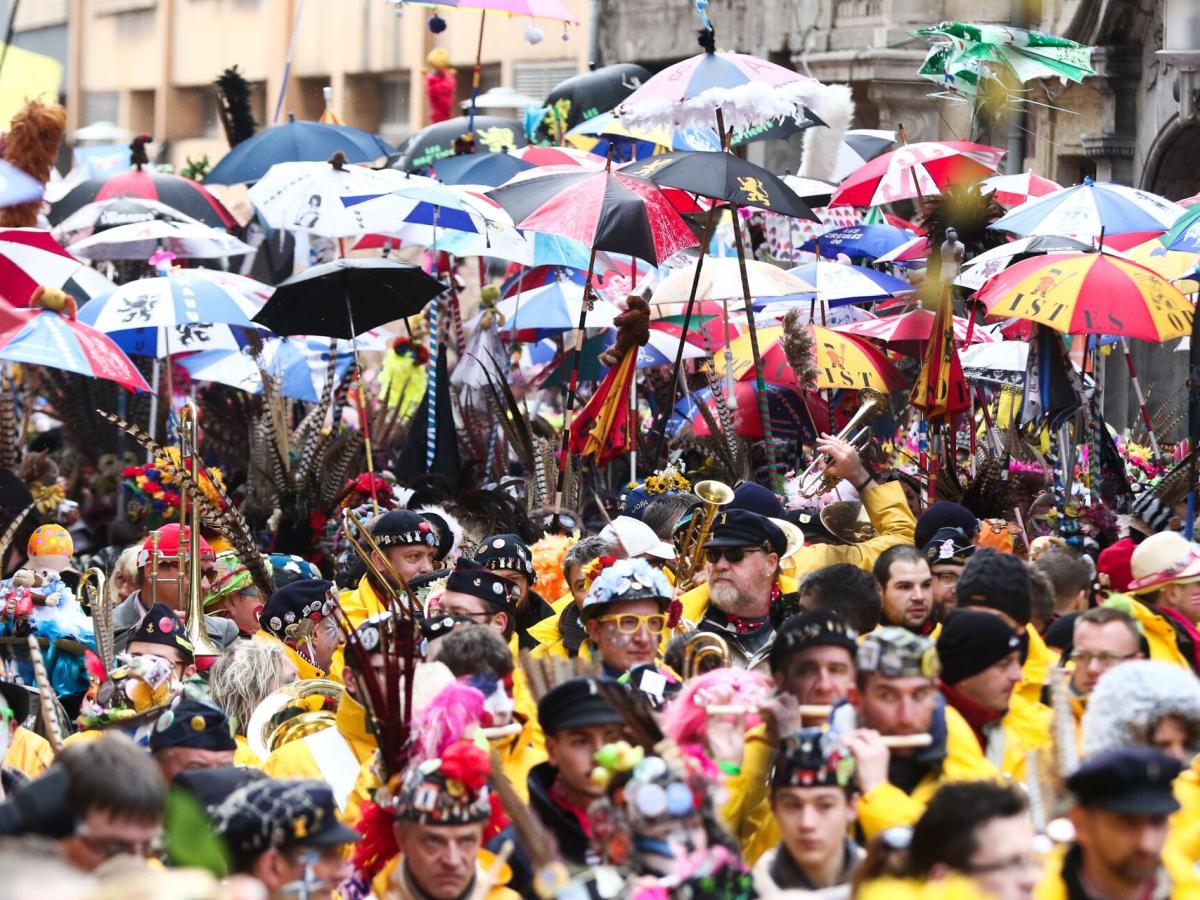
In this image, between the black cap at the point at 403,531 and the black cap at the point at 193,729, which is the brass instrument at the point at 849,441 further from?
the black cap at the point at 193,729

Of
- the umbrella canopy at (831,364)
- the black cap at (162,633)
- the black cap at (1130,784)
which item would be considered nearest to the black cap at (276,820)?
the black cap at (1130,784)

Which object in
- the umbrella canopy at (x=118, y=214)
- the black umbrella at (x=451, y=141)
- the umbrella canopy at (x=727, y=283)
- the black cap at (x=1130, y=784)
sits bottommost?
the black cap at (x=1130, y=784)

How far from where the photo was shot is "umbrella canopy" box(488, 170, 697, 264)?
996cm

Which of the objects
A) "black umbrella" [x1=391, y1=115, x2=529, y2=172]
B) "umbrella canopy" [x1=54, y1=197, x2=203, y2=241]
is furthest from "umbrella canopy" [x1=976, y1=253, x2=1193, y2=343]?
"black umbrella" [x1=391, y1=115, x2=529, y2=172]

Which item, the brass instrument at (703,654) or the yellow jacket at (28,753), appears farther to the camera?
the brass instrument at (703,654)

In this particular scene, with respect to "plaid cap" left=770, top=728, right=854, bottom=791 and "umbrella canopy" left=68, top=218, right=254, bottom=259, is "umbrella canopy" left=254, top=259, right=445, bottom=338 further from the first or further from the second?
"plaid cap" left=770, top=728, right=854, bottom=791

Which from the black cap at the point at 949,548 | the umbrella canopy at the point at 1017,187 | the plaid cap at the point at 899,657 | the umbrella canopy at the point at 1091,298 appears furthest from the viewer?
the umbrella canopy at the point at 1017,187

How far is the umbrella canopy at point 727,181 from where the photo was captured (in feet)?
32.6

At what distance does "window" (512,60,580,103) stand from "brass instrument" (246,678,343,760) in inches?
763

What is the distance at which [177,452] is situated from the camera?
1023 centimetres

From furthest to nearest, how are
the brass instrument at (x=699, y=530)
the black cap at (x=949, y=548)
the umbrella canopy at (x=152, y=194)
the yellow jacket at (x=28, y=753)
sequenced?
the umbrella canopy at (x=152, y=194) < the brass instrument at (x=699, y=530) < the black cap at (x=949, y=548) < the yellow jacket at (x=28, y=753)

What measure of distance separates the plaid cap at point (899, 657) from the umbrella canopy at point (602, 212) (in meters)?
4.84

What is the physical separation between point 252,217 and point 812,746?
13.3 meters

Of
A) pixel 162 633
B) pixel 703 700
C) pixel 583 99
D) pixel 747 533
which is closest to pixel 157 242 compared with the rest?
pixel 583 99
